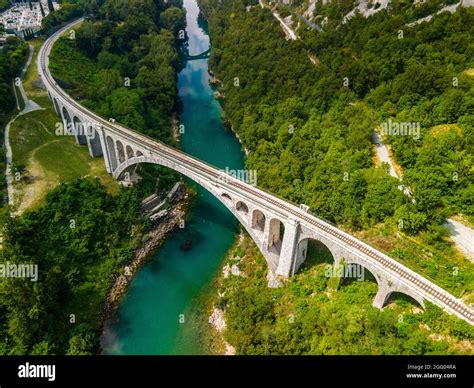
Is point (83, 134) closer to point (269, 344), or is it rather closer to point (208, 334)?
point (208, 334)

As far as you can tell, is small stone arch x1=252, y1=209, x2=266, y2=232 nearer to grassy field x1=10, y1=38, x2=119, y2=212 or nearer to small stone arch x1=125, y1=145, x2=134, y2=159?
small stone arch x1=125, y1=145, x2=134, y2=159

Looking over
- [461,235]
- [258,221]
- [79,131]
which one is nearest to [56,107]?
[79,131]

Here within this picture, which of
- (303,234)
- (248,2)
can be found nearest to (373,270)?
(303,234)

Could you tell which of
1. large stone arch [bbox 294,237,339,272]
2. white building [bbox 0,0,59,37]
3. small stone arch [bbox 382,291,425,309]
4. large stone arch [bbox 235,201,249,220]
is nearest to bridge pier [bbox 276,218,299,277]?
large stone arch [bbox 294,237,339,272]

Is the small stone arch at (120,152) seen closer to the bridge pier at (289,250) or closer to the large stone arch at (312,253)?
the bridge pier at (289,250)

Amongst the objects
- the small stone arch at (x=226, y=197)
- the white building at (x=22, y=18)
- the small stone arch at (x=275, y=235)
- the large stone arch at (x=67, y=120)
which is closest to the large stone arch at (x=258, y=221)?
the small stone arch at (x=275, y=235)

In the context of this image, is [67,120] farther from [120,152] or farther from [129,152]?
[129,152]
